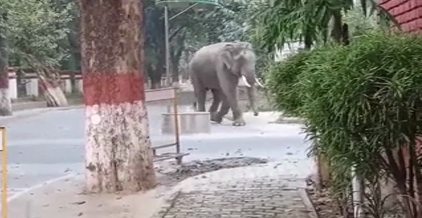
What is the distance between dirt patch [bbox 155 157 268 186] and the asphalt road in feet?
1.91

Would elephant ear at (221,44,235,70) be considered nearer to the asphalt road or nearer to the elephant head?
the elephant head

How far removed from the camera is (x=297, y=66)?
6652 millimetres

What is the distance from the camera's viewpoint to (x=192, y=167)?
11188mm

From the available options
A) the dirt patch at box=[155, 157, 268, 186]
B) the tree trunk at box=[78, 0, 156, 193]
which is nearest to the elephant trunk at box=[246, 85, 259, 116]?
the dirt patch at box=[155, 157, 268, 186]

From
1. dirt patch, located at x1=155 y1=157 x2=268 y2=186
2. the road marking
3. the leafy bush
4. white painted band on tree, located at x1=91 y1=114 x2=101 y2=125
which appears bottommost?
the road marking

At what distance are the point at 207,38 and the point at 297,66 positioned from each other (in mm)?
26288

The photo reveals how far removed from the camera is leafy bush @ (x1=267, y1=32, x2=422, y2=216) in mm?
3699

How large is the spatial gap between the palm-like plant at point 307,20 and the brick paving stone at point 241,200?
156 cm

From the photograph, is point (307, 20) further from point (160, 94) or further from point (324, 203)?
point (160, 94)

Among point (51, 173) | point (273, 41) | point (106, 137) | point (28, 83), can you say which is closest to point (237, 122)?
point (51, 173)

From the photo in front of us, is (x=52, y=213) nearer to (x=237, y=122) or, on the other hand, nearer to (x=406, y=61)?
(x=406, y=61)

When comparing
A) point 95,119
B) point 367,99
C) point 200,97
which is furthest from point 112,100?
point 200,97

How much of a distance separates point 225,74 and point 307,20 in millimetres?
14616

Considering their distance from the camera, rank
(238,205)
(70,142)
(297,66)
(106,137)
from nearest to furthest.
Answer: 1. (297,66)
2. (238,205)
3. (106,137)
4. (70,142)
